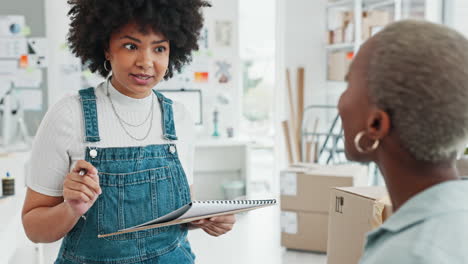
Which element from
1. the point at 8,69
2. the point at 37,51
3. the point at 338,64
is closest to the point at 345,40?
the point at 338,64

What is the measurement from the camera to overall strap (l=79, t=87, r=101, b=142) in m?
1.15

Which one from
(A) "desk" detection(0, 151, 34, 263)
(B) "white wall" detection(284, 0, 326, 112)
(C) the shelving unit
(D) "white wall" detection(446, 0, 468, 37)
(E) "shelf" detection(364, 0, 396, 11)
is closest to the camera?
(A) "desk" detection(0, 151, 34, 263)

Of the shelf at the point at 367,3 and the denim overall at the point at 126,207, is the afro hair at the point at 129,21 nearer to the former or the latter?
the denim overall at the point at 126,207

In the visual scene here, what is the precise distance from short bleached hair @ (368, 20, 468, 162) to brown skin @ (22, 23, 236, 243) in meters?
0.65

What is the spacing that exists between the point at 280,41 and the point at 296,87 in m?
0.55

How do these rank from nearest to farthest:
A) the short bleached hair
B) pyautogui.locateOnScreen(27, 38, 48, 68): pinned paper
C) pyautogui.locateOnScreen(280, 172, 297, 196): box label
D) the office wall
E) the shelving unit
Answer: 1. the short bleached hair
2. pyautogui.locateOnScreen(280, 172, 297, 196): box label
3. the office wall
4. pyautogui.locateOnScreen(27, 38, 48, 68): pinned paper
5. the shelving unit

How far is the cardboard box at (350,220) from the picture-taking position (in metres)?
1.48

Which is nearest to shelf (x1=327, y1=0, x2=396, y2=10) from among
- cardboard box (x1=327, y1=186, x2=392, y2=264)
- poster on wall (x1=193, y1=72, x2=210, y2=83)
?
poster on wall (x1=193, y1=72, x2=210, y2=83)

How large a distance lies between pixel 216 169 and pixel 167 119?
349 cm

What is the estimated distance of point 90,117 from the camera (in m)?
1.16

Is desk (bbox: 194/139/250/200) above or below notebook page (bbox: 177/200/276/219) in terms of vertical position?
below

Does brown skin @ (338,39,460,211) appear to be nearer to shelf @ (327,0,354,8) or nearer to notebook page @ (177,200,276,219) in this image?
notebook page @ (177,200,276,219)

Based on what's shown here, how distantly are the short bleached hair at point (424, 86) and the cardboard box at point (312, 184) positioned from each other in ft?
8.38

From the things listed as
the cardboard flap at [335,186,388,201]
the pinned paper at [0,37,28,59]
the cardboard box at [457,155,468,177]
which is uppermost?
the pinned paper at [0,37,28,59]
